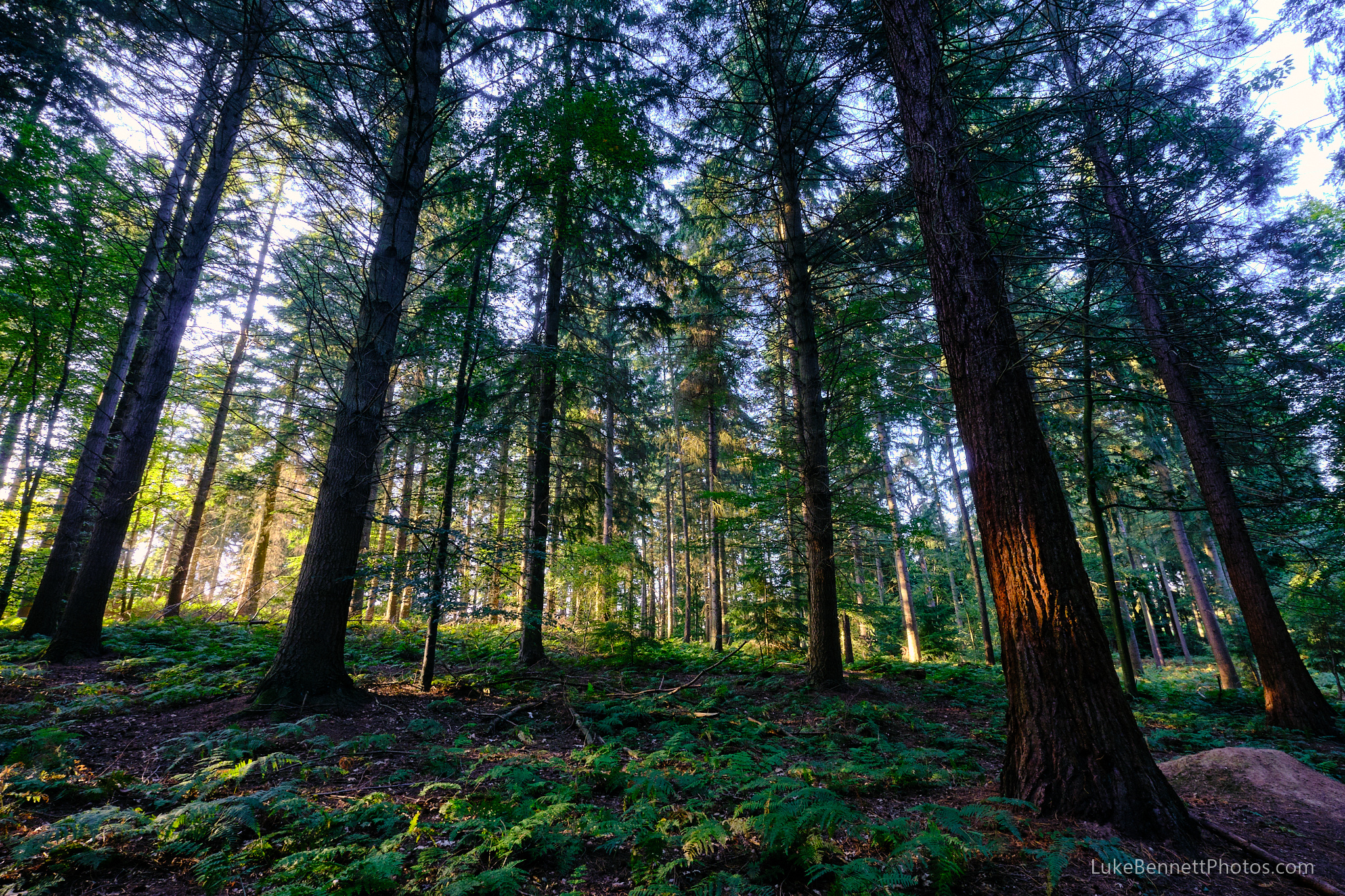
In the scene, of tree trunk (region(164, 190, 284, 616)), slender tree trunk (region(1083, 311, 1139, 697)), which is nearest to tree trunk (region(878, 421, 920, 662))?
slender tree trunk (region(1083, 311, 1139, 697))

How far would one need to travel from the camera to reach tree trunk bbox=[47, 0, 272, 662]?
6918 mm

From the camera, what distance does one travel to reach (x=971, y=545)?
16.5m

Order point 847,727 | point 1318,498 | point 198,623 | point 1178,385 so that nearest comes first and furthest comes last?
point 847,727, point 1318,498, point 1178,385, point 198,623

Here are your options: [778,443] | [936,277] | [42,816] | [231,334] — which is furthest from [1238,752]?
[231,334]

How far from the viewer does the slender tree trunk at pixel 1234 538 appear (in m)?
7.24

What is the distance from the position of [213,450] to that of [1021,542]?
60.6 feet

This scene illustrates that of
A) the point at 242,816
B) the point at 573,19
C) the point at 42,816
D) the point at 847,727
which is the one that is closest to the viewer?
the point at 242,816

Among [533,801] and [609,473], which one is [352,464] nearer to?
[533,801]

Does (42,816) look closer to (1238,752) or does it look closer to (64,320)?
(1238,752)

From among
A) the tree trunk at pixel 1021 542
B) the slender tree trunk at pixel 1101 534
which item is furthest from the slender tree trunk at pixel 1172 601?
the tree trunk at pixel 1021 542

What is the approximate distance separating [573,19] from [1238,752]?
11.0 m

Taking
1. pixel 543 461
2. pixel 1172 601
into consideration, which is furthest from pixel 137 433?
pixel 1172 601

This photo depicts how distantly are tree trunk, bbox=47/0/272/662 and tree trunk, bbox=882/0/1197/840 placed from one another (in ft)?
29.8

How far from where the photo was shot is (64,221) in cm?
717
